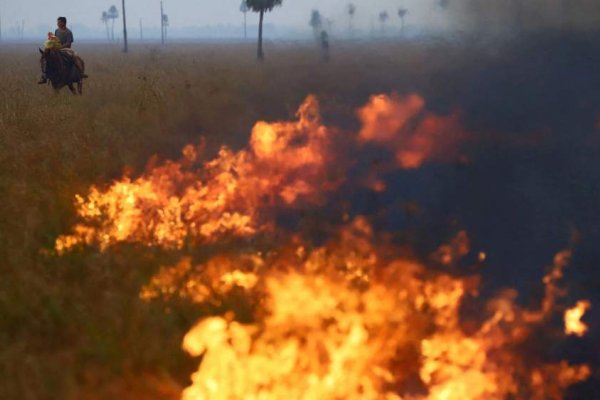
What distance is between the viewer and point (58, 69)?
626 inches

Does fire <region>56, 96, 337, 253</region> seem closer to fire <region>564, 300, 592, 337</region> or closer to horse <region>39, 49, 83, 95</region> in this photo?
fire <region>564, 300, 592, 337</region>

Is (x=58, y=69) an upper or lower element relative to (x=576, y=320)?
upper

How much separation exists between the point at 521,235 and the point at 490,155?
7.34 ft

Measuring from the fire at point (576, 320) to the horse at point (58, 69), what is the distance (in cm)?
1346

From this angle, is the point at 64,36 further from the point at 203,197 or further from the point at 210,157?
the point at 203,197

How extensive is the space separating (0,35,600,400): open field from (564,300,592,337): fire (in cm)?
8

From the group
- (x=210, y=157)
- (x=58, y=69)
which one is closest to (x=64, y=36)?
(x=58, y=69)

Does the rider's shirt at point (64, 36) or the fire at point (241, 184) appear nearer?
the fire at point (241, 184)

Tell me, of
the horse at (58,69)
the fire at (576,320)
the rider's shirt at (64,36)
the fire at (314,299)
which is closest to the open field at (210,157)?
the fire at (576,320)

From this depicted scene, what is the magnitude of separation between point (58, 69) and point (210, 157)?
8.21 metres

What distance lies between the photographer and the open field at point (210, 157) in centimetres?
482

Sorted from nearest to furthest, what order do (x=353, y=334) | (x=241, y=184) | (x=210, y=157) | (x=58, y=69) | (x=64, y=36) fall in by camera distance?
(x=353, y=334)
(x=241, y=184)
(x=210, y=157)
(x=64, y=36)
(x=58, y=69)

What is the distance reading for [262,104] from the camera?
14.0m

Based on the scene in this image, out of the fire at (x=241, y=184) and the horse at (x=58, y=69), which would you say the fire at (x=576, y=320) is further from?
the horse at (x=58, y=69)
